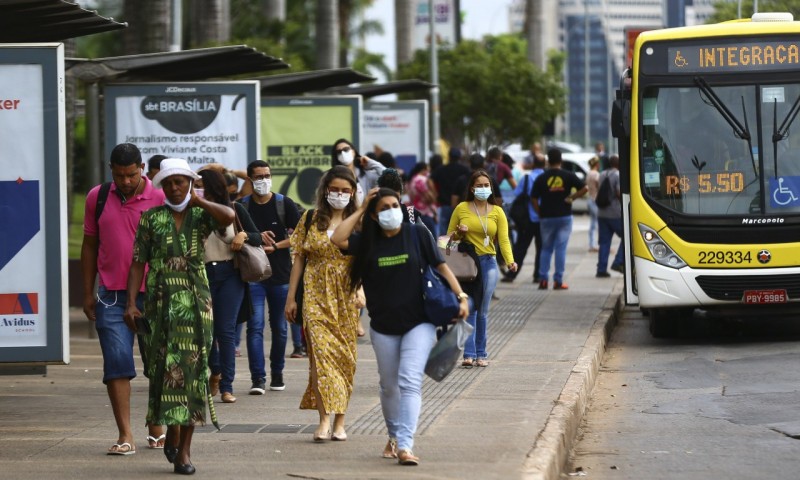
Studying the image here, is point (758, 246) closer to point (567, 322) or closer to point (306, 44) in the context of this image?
point (567, 322)

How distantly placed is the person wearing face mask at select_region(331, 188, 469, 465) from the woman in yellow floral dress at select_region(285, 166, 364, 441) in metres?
0.72

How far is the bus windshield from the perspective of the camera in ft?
49.5

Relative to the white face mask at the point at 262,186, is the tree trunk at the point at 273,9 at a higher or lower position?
higher

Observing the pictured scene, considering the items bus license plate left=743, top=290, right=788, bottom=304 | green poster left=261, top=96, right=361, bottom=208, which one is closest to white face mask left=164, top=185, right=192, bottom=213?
bus license plate left=743, top=290, right=788, bottom=304

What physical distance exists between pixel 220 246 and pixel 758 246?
6.14 metres

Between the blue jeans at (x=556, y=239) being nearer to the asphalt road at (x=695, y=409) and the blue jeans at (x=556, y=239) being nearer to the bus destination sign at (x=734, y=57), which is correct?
the asphalt road at (x=695, y=409)

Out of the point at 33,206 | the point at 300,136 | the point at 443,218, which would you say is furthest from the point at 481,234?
the point at 443,218

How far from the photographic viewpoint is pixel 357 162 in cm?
1448

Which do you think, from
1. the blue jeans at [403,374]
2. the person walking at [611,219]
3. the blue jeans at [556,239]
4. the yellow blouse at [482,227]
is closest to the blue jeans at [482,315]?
the yellow blouse at [482,227]

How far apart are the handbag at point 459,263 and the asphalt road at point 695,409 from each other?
135 centimetres

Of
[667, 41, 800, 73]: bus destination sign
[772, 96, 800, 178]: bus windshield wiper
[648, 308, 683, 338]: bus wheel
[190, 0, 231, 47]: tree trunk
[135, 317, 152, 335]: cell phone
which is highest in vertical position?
[190, 0, 231, 47]: tree trunk

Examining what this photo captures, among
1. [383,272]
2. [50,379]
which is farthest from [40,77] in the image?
[50,379]

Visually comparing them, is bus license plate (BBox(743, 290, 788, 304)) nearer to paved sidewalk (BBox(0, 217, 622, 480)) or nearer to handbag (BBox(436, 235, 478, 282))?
paved sidewalk (BBox(0, 217, 622, 480))

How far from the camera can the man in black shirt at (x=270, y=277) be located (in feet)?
37.6
